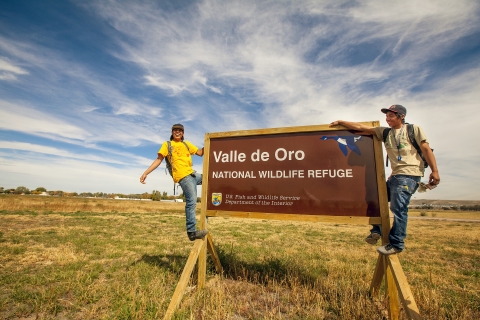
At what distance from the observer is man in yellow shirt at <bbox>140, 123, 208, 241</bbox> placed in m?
4.62

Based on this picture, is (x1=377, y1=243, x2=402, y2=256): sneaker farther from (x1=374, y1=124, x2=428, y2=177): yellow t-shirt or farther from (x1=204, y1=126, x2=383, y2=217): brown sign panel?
(x1=374, y1=124, x2=428, y2=177): yellow t-shirt

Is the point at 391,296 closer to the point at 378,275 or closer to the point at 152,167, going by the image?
the point at 378,275

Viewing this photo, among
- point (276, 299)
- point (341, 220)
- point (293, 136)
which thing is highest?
point (293, 136)

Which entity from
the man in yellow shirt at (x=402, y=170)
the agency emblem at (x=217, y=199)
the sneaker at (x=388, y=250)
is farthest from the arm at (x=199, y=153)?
the sneaker at (x=388, y=250)

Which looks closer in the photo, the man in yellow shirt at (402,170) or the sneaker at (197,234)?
the man in yellow shirt at (402,170)

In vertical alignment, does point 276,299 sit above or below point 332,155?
below

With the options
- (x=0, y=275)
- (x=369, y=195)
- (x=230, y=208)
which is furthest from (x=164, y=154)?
(x=0, y=275)

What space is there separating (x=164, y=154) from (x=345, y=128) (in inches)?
138

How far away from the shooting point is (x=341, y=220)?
3.92 metres

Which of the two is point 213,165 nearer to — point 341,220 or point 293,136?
point 293,136

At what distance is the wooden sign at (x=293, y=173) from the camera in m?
4.01

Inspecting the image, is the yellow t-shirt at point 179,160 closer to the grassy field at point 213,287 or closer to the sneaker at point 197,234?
the sneaker at point 197,234

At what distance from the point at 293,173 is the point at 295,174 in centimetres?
4

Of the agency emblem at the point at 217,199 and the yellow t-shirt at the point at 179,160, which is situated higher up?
the yellow t-shirt at the point at 179,160
